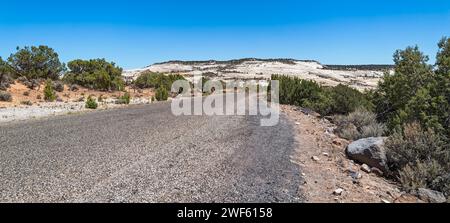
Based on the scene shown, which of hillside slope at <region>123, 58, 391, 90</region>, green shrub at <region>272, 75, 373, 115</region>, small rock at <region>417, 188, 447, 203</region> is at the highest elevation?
hillside slope at <region>123, 58, 391, 90</region>

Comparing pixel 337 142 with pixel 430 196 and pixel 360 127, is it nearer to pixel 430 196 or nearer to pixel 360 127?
pixel 360 127

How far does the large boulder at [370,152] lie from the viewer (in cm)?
916

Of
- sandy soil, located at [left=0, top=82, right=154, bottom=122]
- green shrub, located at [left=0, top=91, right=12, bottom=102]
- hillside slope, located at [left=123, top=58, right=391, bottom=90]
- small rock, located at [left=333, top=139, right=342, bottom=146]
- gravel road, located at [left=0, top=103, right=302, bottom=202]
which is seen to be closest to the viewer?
gravel road, located at [left=0, top=103, right=302, bottom=202]

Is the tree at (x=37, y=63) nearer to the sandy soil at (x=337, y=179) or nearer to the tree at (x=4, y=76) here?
the tree at (x=4, y=76)

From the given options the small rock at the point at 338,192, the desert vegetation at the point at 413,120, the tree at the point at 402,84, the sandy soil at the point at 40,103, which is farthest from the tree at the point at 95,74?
the small rock at the point at 338,192

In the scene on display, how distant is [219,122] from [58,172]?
366 inches

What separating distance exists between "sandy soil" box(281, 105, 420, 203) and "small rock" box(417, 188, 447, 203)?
16 cm

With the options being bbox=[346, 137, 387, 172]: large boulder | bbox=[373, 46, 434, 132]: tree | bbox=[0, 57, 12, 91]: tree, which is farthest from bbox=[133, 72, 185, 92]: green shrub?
bbox=[346, 137, 387, 172]: large boulder

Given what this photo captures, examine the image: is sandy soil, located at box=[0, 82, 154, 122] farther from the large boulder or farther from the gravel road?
the large boulder

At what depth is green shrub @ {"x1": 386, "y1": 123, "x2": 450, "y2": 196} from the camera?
7625 millimetres

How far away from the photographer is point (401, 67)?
16.1m
